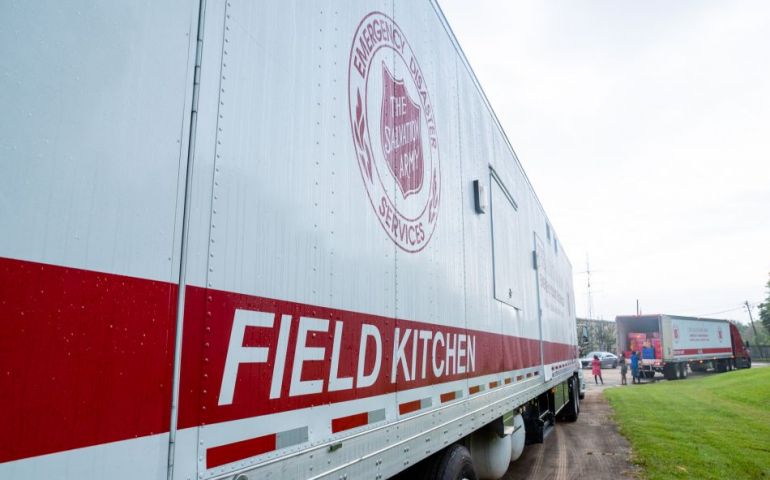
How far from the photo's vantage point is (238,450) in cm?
160

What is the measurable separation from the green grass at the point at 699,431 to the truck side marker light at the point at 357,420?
591cm

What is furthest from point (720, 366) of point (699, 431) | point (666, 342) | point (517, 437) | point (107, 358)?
point (107, 358)

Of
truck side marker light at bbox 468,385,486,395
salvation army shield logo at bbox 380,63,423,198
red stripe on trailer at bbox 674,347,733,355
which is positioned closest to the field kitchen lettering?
truck side marker light at bbox 468,385,486,395

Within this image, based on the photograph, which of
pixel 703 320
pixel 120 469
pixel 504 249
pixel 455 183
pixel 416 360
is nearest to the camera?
pixel 120 469

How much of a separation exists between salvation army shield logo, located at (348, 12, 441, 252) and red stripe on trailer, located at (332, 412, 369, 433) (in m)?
0.92

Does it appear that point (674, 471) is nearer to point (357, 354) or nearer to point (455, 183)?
point (455, 183)

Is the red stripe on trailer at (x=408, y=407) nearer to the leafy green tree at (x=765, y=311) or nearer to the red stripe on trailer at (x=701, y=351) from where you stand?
the red stripe on trailer at (x=701, y=351)

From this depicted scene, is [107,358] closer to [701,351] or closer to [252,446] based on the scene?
[252,446]

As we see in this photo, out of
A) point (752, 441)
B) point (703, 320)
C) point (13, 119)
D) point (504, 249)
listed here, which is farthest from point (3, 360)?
point (703, 320)

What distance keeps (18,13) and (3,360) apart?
28.6 inches

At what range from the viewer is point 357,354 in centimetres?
232

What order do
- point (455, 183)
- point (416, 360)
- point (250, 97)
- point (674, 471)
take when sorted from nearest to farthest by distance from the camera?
1. point (250, 97)
2. point (416, 360)
3. point (455, 183)
4. point (674, 471)

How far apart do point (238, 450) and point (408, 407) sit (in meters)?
1.34

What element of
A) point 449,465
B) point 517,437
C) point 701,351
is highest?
point 701,351
